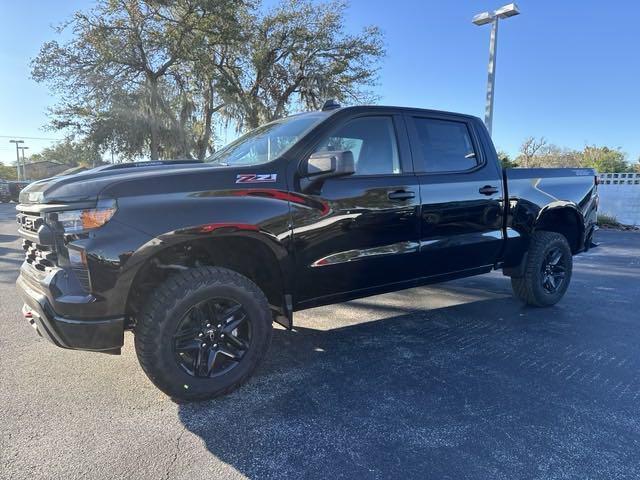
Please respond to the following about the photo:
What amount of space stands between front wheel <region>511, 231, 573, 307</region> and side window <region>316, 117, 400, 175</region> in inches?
84.4

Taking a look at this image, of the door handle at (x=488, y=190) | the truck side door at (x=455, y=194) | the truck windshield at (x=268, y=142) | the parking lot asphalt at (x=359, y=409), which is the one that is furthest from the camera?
the door handle at (x=488, y=190)

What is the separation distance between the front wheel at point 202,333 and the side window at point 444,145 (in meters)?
1.94

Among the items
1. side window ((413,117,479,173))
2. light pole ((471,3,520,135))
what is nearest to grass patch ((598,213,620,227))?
light pole ((471,3,520,135))

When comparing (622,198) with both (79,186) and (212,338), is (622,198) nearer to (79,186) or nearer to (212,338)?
(212,338)

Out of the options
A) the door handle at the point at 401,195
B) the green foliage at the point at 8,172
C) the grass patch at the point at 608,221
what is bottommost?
the grass patch at the point at 608,221

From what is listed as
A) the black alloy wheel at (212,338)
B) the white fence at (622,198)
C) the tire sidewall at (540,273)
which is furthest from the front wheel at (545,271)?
the white fence at (622,198)

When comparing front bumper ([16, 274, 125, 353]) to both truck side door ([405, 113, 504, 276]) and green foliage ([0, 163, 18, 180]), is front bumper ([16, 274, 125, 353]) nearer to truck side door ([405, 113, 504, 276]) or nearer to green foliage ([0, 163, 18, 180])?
truck side door ([405, 113, 504, 276])

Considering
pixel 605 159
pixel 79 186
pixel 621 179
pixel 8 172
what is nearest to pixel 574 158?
pixel 605 159

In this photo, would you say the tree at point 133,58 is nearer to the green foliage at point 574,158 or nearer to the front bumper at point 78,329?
the front bumper at point 78,329

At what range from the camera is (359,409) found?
274cm

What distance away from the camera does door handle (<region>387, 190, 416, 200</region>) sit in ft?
11.3

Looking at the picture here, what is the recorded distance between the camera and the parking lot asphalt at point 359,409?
224 centimetres

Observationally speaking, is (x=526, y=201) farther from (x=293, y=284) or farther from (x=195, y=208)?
(x=195, y=208)

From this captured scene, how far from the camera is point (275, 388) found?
3027 mm
